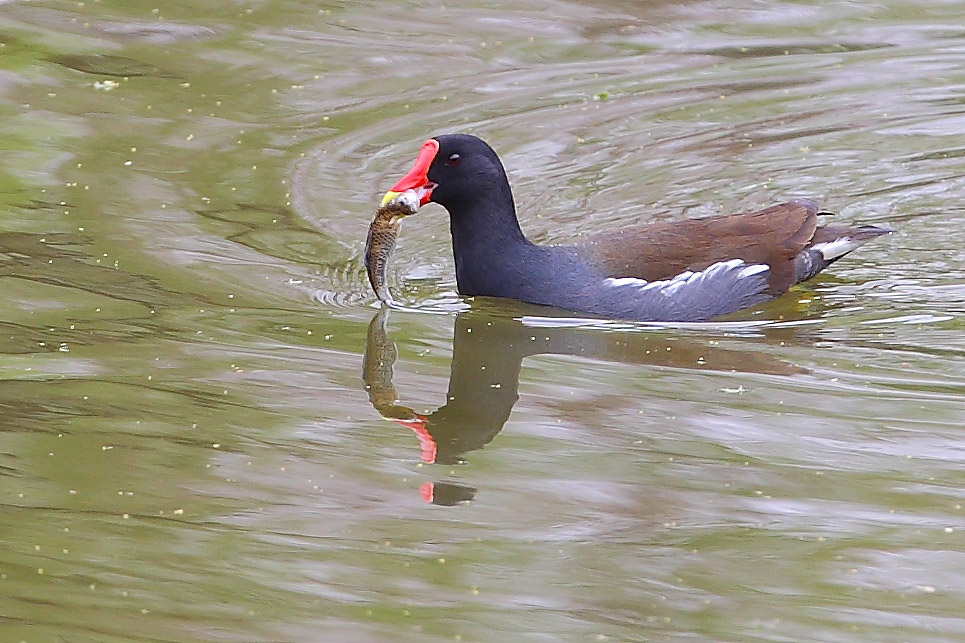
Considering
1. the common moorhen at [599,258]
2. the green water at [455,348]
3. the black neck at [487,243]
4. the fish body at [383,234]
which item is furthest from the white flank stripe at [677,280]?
the fish body at [383,234]

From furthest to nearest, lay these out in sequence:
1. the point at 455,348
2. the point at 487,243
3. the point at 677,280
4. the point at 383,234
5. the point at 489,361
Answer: the point at 487,243 < the point at 677,280 < the point at 383,234 < the point at 455,348 < the point at 489,361

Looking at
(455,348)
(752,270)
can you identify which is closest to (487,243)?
(455,348)

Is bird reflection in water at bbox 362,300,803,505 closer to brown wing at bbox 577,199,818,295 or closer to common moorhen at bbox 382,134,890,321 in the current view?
common moorhen at bbox 382,134,890,321

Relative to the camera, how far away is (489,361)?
542cm

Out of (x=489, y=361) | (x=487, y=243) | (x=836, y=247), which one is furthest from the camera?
(x=836, y=247)

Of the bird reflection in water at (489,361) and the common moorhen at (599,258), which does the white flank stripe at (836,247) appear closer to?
the common moorhen at (599,258)

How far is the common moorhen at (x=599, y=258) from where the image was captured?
5.89m

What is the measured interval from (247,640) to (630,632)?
2.76ft

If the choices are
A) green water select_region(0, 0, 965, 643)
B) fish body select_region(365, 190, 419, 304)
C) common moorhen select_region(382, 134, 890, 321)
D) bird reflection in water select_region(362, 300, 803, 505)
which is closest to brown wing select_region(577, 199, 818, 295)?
common moorhen select_region(382, 134, 890, 321)

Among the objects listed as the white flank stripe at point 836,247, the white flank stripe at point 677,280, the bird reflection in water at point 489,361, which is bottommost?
the bird reflection in water at point 489,361

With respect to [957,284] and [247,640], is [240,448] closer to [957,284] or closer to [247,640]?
[247,640]

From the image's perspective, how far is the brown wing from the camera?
19.5 feet

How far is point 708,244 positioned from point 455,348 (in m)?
1.18

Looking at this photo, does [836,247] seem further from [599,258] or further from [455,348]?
[455,348]
